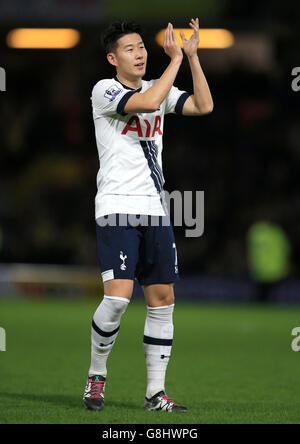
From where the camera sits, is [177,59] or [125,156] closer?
[177,59]

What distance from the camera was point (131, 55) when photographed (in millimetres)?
6121

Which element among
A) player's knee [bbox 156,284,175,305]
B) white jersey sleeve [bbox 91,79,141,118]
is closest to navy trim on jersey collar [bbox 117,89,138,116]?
white jersey sleeve [bbox 91,79,141,118]

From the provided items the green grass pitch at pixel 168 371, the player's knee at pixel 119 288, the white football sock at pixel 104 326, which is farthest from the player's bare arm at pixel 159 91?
the green grass pitch at pixel 168 371

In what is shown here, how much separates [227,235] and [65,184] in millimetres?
4013

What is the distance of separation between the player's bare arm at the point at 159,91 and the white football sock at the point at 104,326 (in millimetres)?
1132

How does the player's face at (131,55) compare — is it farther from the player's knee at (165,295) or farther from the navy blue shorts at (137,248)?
the player's knee at (165,295)

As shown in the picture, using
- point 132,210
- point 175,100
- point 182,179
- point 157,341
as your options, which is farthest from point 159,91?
point 182,179

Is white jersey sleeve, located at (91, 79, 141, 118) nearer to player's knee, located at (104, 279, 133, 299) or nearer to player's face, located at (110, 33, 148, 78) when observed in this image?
player's face, located at (110, 33, 148, 78)

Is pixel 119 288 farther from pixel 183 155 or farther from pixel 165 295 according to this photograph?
pixel 183 155

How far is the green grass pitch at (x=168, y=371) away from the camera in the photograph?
587cm

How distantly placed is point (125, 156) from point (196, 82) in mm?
638

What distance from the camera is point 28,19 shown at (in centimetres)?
1872

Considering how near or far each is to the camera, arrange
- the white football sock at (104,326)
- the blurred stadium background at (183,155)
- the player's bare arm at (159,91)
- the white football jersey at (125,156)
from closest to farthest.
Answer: the player's bare arm at (159,91), the white football sock at (104,326), the white football jersey at (125,156), the blurred stadium background at (183,155)
